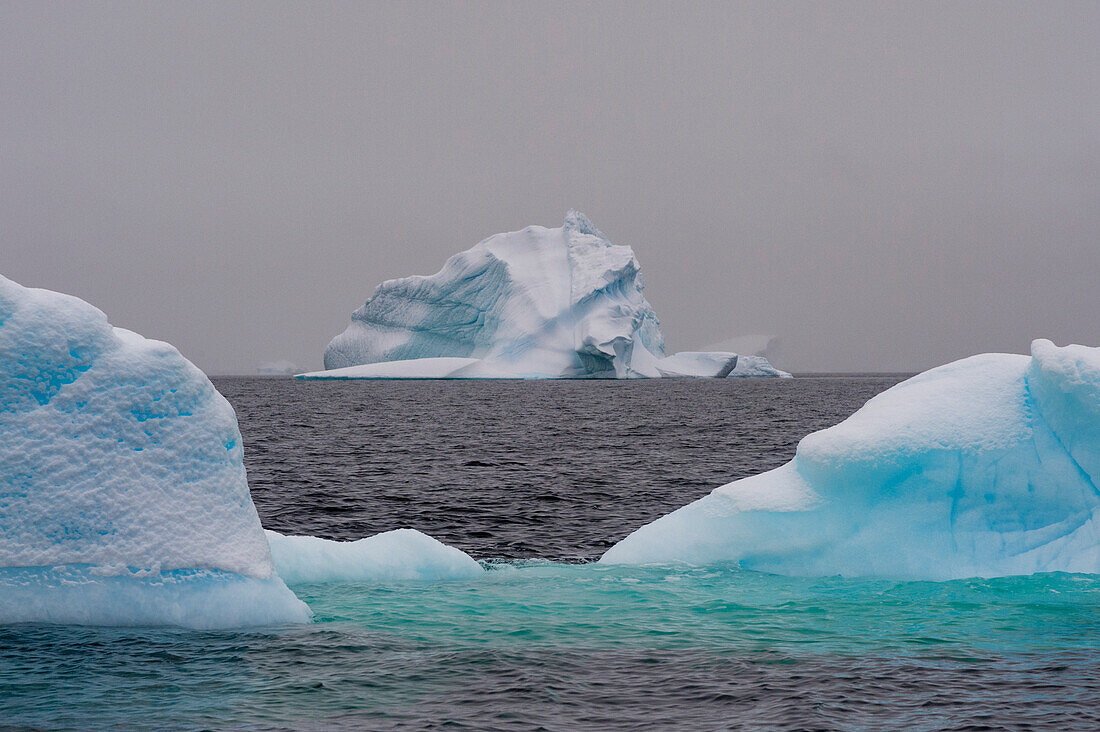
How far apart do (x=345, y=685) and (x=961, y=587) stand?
665 centimetres

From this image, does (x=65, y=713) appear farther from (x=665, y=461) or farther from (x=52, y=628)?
(x=665, y=461)

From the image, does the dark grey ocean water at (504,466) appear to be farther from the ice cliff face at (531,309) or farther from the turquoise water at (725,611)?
the ice cliff face at (531,309)

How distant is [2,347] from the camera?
24.8 ft

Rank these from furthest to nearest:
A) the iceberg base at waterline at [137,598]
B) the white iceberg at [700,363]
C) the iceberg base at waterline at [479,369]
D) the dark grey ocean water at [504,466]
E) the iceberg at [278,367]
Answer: the iceberg at [278,367], the white iceberg at [700,363], the iceberg base at waterline at [479,369], the dark grey ocean water at [504,466], the iceberg base at waterline at [137,598]

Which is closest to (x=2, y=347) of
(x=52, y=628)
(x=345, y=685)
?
(x=52, y=628)

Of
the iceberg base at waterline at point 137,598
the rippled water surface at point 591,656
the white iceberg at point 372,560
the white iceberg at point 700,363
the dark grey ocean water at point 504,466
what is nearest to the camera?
the rippled water surface at point 591,656

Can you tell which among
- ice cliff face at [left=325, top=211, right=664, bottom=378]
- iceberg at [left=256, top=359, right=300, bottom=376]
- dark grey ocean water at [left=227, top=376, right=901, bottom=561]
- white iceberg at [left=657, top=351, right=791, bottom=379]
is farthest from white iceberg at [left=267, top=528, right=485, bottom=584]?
iceberg at [left=256, top=359, right=300, bottom=376]

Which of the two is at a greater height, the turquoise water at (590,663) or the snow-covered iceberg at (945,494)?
the snow-covered iceberg at (945,494)

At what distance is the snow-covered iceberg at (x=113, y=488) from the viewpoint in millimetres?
7375

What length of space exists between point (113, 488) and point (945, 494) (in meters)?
8.56

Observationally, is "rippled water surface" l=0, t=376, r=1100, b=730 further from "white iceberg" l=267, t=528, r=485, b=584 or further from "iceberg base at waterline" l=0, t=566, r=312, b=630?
"white iceberg" l=267, t=528, r=485, b=584

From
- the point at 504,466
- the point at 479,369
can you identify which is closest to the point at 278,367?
the point at 479,369

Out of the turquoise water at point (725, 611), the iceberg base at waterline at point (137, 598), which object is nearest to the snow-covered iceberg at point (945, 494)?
the turquoise water at point (725, 611)

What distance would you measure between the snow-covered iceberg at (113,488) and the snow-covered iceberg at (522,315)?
58944 millimetres
